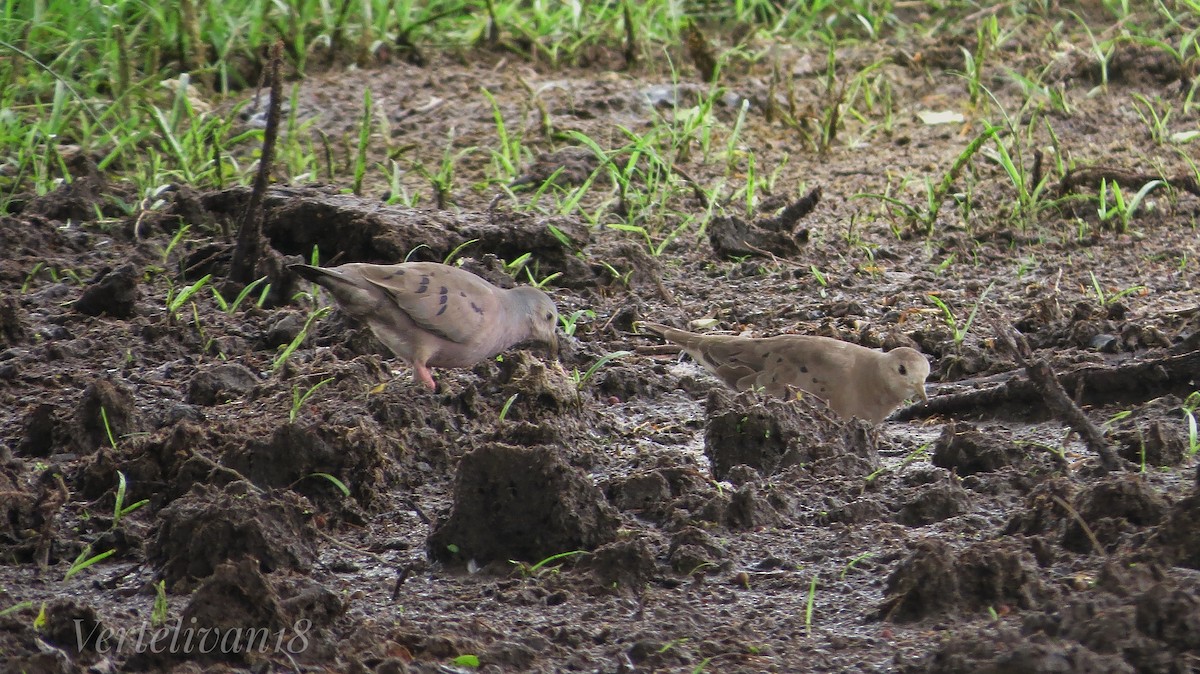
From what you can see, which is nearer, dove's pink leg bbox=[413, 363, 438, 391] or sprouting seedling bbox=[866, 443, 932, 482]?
sprouting seedling bbox=[866, 443, 932, 482]

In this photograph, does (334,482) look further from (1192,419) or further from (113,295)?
(1192,419)

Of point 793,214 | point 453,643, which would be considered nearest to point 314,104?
point 793,214

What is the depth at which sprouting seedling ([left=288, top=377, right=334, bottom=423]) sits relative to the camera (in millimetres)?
4570

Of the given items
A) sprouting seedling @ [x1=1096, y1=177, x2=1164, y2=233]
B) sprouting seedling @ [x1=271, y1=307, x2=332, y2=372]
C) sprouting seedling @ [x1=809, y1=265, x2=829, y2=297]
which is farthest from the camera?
sprouting seedling @ [x1=1096, y1=177, x2=1164, y2=233]

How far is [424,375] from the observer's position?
17.0ft

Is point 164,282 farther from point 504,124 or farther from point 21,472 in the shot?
point 504,124

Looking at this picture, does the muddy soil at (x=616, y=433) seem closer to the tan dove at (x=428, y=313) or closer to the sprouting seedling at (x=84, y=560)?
the sprouting seedling at (x=84, y=560)

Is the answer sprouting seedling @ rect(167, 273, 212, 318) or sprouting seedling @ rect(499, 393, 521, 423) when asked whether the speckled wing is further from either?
sprouting seedling @ rect(167, 273, 212, 318)

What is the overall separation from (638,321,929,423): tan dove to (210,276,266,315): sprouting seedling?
6.08 ft

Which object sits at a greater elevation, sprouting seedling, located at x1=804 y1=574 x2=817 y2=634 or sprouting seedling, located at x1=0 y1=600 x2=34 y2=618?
sprouting seedling, located at x1=804 y1=574 x2=817 y2=634

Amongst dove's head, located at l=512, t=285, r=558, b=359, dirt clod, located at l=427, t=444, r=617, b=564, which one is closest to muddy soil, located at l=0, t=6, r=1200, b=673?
dirt clod, located at l=427, t=444, r=617, b=564

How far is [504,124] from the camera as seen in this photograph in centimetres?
781

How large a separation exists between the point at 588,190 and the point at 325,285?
7.69 ft

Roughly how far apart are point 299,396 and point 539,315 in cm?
101
